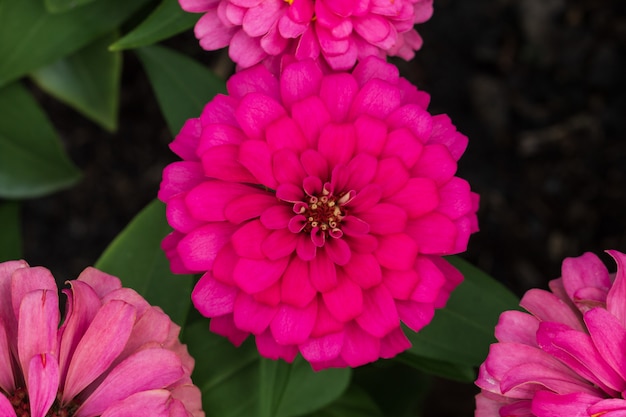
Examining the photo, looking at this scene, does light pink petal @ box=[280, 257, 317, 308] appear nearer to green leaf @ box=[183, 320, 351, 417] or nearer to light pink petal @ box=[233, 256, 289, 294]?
light pink petal @ box=[233, 256, 289, 294]

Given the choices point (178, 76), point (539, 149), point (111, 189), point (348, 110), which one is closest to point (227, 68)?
point (111, 189)

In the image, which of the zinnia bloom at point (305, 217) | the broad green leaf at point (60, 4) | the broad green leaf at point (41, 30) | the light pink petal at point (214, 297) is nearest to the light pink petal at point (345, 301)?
the zinnia bloom at point (305, 217)

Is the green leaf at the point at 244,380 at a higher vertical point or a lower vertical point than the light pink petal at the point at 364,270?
lower

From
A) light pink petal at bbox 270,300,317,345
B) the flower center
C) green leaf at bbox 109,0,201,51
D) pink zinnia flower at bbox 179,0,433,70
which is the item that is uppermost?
pink zinnia flower at bbox 179,0,433,70

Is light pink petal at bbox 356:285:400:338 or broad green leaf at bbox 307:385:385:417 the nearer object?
light pink petal at bbox 356:285:400:338

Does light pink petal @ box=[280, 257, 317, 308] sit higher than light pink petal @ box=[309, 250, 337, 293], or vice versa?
light pink petal @ box=[309, 250, 337, 293]

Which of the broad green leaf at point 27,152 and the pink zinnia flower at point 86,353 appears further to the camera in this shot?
the broad green leaf at point 27,152

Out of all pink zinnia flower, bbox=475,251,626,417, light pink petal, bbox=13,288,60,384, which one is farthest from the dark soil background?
light pink petal, bbox=13,288,60,384

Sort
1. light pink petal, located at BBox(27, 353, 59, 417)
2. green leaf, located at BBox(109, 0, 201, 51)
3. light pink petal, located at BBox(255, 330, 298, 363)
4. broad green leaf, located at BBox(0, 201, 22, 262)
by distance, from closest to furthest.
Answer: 1. light pink petal, located at BBox(27, 353, 59, 417)
2. light pink petal, located at BBox(255, 330, 298, 363)
3. green leaf, located at BBox(109, 0, 201, 51)
4. broad green leaf, located at BBox(0, 201, 22, 262)

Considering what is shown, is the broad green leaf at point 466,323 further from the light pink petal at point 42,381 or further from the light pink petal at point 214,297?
the light pink petal at point 42,381
